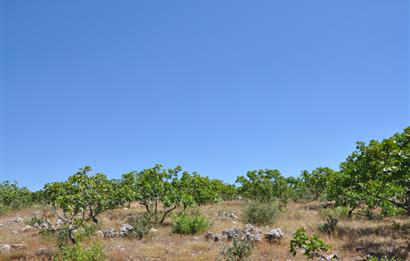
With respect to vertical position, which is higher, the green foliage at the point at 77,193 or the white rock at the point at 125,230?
the green foliage at the point at 77,193

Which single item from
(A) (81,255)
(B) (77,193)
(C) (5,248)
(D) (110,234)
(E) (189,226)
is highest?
(B) (77,193)

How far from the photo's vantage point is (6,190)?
44312 millimetres

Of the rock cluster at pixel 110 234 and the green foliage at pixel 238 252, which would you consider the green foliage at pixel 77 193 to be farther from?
the green foliage at pixel 238 252

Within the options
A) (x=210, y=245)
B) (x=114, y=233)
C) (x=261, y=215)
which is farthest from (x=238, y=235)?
(x=114, y=233)

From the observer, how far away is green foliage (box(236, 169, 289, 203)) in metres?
36.0

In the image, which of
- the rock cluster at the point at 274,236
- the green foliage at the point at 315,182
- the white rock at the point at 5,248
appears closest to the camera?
the white rock at the point at 5,248

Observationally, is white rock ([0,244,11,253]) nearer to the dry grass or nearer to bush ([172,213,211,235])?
the dry grass

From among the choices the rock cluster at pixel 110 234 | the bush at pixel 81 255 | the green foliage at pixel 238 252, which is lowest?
the green foliage at pixel 238 252

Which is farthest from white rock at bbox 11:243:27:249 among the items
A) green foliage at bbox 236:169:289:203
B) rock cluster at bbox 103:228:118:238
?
green foliage at bbox 236:169:289:203

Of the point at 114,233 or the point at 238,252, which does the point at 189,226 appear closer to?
the point at 114,233

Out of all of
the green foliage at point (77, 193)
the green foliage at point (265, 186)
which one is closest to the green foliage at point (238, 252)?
the green foliage at point (77, 193)

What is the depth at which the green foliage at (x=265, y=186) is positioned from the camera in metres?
36.0

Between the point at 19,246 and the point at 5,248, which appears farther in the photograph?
the point at 19,246

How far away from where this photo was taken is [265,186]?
36.0m
